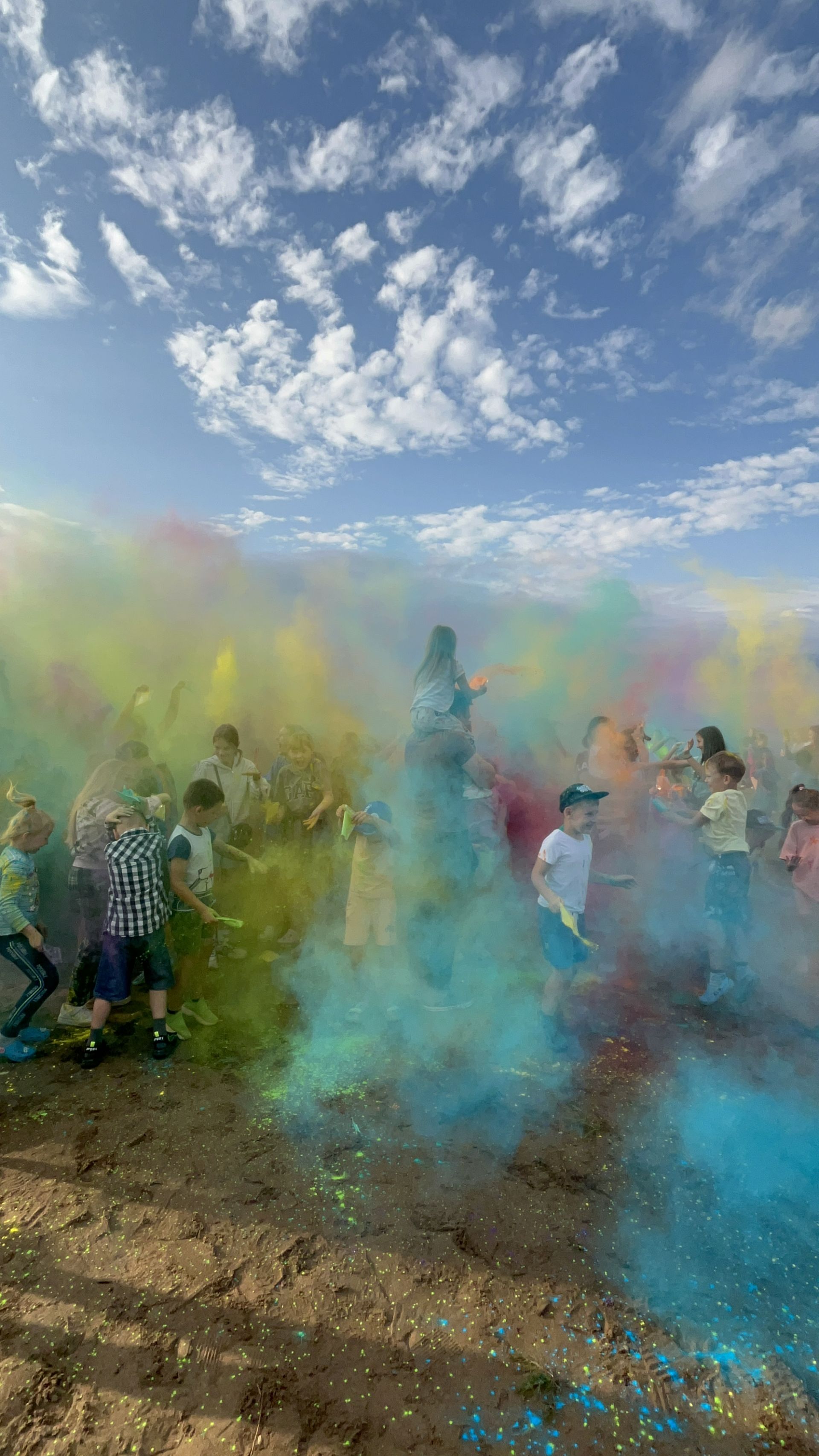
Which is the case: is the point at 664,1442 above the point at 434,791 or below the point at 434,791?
below

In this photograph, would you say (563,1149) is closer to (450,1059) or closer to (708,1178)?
(708,1178)

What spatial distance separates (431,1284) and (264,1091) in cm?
129

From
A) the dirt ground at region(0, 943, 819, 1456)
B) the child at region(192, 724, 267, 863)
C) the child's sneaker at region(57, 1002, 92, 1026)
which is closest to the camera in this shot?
the dirt ground at region(0, 943, 819, 1456)

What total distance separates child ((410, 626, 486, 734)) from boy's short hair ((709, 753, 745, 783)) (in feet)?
6.08

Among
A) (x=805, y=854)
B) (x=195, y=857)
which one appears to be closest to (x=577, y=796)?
(x=805, y=854)

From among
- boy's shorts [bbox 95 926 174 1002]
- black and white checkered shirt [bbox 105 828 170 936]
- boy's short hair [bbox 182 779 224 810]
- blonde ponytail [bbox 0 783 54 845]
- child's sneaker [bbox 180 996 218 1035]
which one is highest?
A: boy's short hair [bbox 182 779 224 810]

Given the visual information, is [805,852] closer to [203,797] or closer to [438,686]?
[438,686]

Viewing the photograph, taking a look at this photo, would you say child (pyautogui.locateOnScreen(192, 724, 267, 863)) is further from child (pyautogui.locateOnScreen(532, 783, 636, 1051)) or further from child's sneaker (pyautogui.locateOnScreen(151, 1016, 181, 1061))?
child (pyautogui.locateOnScreen(532, 783, 636, 1051))

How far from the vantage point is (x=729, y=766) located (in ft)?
14.2

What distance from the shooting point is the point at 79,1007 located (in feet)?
12.5

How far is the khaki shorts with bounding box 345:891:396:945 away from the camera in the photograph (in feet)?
14.1

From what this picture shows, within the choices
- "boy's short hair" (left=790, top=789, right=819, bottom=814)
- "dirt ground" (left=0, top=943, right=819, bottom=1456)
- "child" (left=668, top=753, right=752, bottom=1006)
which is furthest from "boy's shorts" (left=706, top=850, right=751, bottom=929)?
"dirt ground" (left=0, top=943, right=819, bottom=1456)

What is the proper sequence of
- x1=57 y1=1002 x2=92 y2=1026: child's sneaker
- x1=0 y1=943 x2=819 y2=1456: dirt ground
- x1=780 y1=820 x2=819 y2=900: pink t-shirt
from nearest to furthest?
x1=0 y1=943 x2=819 y2=1456: dirt ground, x1=57 y1=1002 x2=92 y2=1026: child's sneaker, x1=780 y1=820 x2=819 y2=900: pink t-shirt

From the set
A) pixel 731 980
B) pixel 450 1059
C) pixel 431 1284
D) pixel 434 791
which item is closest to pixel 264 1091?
pixel 450 1059
